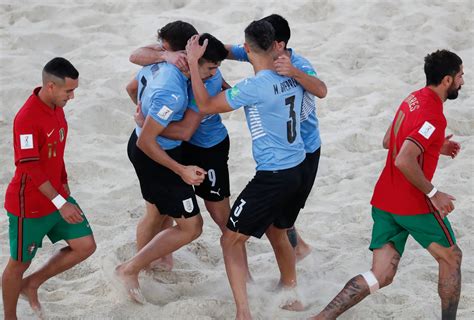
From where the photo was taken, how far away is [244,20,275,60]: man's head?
16.3 ft

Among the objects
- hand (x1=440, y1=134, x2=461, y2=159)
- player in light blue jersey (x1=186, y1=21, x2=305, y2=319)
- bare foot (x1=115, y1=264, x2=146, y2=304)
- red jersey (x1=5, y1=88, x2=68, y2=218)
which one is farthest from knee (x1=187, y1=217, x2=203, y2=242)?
hand (x1=440, y1=134, x2=461, y2=159)

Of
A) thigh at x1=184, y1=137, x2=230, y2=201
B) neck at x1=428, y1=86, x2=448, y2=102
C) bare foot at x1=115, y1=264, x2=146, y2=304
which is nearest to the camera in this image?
neck at x1=428, y1=86, x2=448, y2=102

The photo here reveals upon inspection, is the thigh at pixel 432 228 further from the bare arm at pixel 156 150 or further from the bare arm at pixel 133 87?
the bare arm at pixel 133 87

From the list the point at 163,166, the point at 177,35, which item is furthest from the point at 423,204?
the point at 177,35

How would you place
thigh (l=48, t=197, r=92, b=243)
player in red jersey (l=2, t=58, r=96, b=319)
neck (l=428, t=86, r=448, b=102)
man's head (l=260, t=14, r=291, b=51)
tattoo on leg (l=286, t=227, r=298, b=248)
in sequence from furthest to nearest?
tattoo on leg (l=286, t=227, r=298, b=248), man's head (l=260, t=14, r=291, b=51), thigh (l=48, t=197, r=92, b=243), neck (l=428, t=86, r=448, b=102), player in red jersey (l=2, t=58, r=96, b=319)

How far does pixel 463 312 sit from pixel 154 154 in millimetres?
2229

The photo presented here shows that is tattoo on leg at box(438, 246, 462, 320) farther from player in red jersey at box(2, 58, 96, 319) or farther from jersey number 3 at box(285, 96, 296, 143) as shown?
player in red jersey at box(2, 58, 96, 319)

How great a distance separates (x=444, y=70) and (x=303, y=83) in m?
0.85

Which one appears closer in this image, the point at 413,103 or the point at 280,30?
the point at 413,103

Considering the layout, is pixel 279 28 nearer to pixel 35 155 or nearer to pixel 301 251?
pixel 301 251

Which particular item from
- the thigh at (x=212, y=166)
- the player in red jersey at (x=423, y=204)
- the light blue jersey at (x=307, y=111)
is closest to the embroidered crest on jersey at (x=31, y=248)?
the thigh at (x=212, y=166)

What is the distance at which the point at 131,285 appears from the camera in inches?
215

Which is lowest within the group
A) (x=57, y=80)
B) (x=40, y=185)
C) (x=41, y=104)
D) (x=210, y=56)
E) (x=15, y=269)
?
(x=15, y=269)

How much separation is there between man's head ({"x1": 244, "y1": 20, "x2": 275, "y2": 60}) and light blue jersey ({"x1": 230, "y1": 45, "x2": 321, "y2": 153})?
50cm
